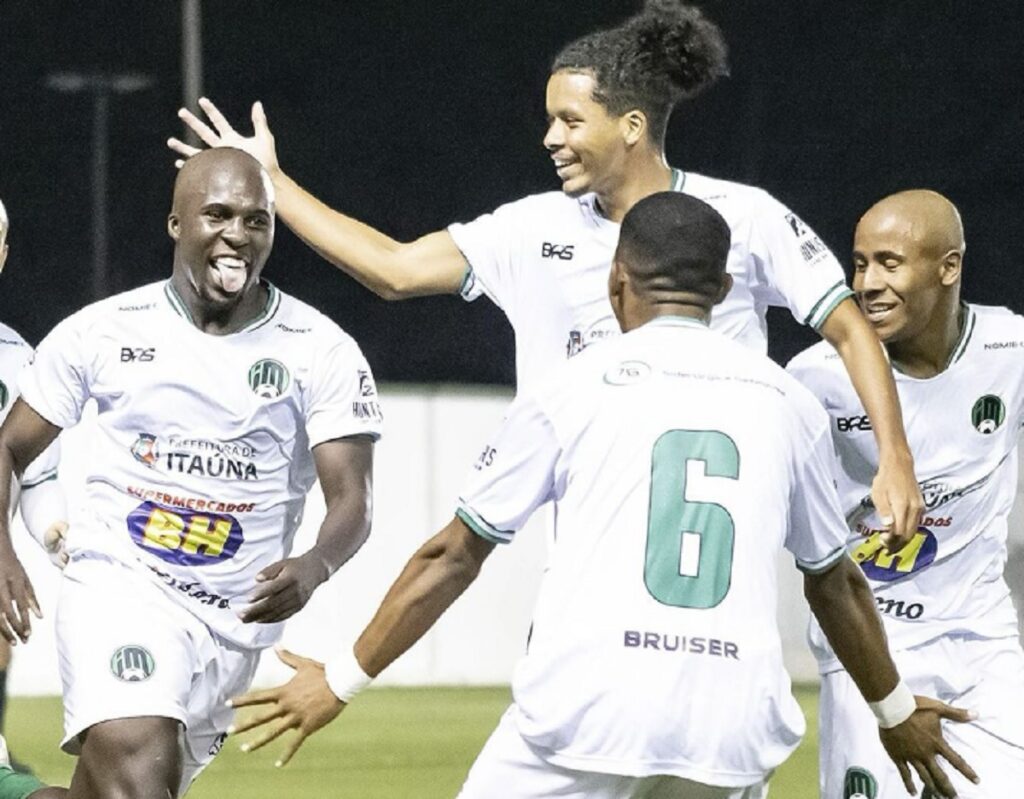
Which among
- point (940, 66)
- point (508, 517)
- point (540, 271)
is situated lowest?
point (508, 517)

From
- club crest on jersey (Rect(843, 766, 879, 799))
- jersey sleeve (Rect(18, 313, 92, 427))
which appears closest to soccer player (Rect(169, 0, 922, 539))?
jersey sleeve (Rect(18, 313, 92, 427))

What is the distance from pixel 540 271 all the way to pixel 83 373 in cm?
132

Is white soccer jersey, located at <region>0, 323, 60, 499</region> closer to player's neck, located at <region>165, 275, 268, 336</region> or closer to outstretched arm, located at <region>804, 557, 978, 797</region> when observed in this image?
player's neck, located at <region>165, 275, 268, 336</region>

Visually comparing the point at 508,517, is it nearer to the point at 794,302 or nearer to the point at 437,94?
the point at 794,302

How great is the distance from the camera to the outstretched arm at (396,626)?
159 inches

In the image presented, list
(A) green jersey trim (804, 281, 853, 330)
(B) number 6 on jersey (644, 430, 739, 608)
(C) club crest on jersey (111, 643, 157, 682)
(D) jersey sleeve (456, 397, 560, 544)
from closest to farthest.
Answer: (B) number 6 on jersey (644, 430, 739, 608) < (D) jersey sleeve (456, 397, 560, 544) < (A) green jersey trim (804, 281, 853, 330) < (C) club crest on jersey (111, 643, 157, 682)

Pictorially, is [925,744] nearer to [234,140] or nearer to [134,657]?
[134,657]

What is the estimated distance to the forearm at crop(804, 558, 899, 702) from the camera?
4.23m

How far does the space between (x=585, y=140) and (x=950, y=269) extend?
1047mm

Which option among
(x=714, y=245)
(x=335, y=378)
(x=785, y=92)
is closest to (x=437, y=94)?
(x=785, y=92)

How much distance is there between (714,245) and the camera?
4.09m

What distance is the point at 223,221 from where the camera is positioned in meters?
5.82

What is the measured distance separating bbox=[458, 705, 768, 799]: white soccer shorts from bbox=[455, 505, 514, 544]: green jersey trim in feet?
1.15

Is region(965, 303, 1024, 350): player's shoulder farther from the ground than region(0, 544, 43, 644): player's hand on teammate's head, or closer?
farther from the ground
